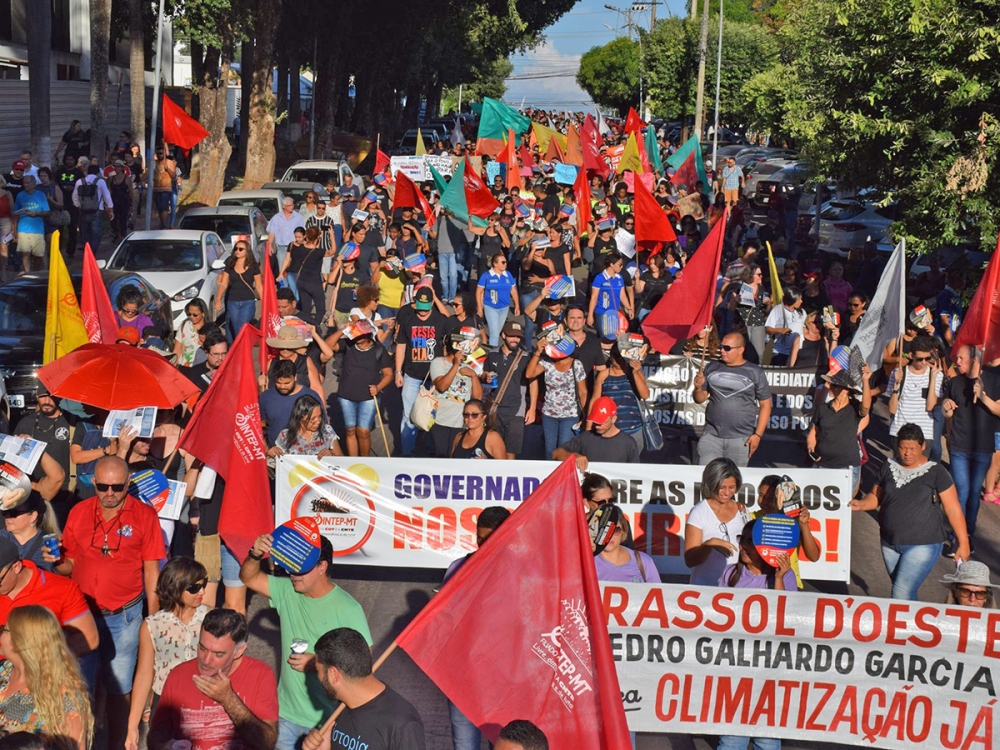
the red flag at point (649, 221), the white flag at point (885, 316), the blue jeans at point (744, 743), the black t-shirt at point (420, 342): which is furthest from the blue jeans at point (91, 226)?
the blue jeans at point (744, 743)

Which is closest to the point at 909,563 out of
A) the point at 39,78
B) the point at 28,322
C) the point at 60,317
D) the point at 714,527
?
the point at 714,527

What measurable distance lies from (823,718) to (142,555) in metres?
3.44

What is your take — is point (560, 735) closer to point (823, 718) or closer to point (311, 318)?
point (823, 718)

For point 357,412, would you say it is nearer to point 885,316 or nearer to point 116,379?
point 116,379

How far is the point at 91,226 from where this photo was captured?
23.5m

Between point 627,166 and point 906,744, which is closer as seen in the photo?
point 906,744

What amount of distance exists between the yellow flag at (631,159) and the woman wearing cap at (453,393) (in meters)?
17.6

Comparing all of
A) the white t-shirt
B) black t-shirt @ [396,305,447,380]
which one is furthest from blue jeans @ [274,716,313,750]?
black t-shirt @ [396,305,447,380]

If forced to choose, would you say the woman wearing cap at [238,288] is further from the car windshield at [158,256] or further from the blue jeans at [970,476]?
the blue jeans at [970,476]

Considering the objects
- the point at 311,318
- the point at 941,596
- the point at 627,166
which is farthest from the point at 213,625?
the point at 627,166

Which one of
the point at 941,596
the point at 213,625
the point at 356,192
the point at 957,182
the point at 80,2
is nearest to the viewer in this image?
the point at 213,625

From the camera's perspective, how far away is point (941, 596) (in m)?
9.48

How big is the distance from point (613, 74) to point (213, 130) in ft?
300

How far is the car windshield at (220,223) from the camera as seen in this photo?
2153 centimetres
